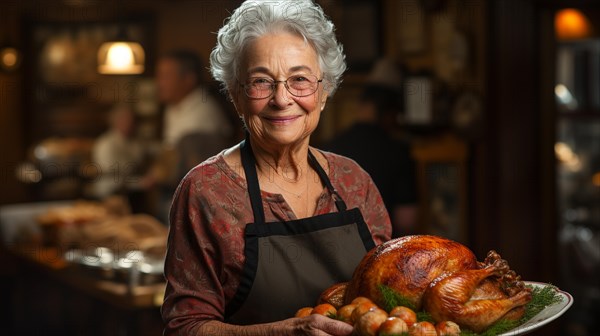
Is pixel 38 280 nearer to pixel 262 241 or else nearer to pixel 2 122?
pixel 2 122

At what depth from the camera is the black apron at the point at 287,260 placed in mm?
1659

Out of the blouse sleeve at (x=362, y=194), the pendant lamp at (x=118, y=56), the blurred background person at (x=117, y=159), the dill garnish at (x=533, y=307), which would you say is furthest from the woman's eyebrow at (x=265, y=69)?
A: the pendant lamp at (x=118, y=56)

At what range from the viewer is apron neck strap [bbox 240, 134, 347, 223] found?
1.69 m

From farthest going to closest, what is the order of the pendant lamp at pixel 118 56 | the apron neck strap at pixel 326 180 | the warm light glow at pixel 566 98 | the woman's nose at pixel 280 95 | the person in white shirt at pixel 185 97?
the pendant lamp at pixel 118 56
the warm light glow at pixel 566 98
the person in white shirt at pixel 185 97
the apron neck strap at pixel 326 180
the woman's nose at pixel 280 95

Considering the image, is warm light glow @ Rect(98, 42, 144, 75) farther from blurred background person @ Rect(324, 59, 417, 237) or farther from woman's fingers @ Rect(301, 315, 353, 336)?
woman's fingers @ Rect(301, 315, 353, 336)

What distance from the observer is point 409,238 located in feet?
5.25

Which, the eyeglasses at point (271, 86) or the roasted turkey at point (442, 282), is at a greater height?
the eyeglasses at point (271, 86)

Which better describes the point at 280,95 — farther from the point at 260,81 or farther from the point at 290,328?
the point at 290,328

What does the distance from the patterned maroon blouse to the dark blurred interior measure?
4.78ft

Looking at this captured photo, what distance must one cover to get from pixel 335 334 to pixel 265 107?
0.48 m

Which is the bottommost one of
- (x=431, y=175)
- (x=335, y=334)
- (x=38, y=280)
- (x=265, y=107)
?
(x=38, y=280)

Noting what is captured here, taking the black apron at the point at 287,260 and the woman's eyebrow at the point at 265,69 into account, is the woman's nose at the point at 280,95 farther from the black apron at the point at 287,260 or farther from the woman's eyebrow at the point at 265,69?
the black apron at the point at 287,260

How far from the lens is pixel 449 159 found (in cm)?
493

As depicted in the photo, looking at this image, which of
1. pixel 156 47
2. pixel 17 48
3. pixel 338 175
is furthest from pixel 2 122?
pixel 338 175
